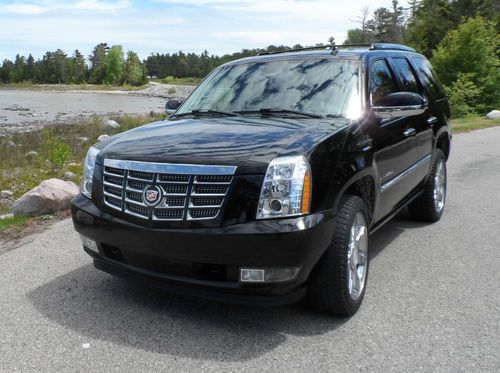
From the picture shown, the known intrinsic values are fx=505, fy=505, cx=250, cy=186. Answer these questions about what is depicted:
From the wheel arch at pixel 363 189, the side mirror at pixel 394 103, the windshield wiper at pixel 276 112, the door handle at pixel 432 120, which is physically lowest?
the wheel arch at pixel 363 189

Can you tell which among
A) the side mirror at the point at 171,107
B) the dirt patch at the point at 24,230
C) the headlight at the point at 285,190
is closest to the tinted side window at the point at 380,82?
the headlight at the point at 285,190

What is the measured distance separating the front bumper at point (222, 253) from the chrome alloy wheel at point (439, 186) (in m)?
3.19

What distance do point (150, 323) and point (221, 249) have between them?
2.85 ft

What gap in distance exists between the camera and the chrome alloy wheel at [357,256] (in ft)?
11.3

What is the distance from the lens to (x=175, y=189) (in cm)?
312

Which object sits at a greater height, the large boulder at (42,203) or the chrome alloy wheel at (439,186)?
the chrome alloy wheel at (439,186)

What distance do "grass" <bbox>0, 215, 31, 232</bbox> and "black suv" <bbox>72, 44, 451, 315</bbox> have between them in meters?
2.78

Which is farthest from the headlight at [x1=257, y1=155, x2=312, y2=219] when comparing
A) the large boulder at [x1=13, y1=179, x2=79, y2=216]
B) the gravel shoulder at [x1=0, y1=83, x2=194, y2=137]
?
the gravel shoulder at [x1=0, y1=83, x2=194, y2=137]

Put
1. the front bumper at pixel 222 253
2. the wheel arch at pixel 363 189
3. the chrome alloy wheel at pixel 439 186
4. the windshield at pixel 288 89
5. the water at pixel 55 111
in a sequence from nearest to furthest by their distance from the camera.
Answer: the front bumper at pixel 222 253 < the wheel arch at pixel 363 189 < the windshield at pixel 288 89 < the chrome alloy wheel at pixel 439 186 < the water at pixel 55 111

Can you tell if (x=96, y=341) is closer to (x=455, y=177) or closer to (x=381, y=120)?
(x=381, y=120)

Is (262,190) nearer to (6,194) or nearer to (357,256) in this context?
(357,256)

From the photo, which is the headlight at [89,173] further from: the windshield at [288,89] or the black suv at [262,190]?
the windshield at [288,89]

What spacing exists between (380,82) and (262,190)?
2053 millimetres

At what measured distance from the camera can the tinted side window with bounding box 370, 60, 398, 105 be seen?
421cm
